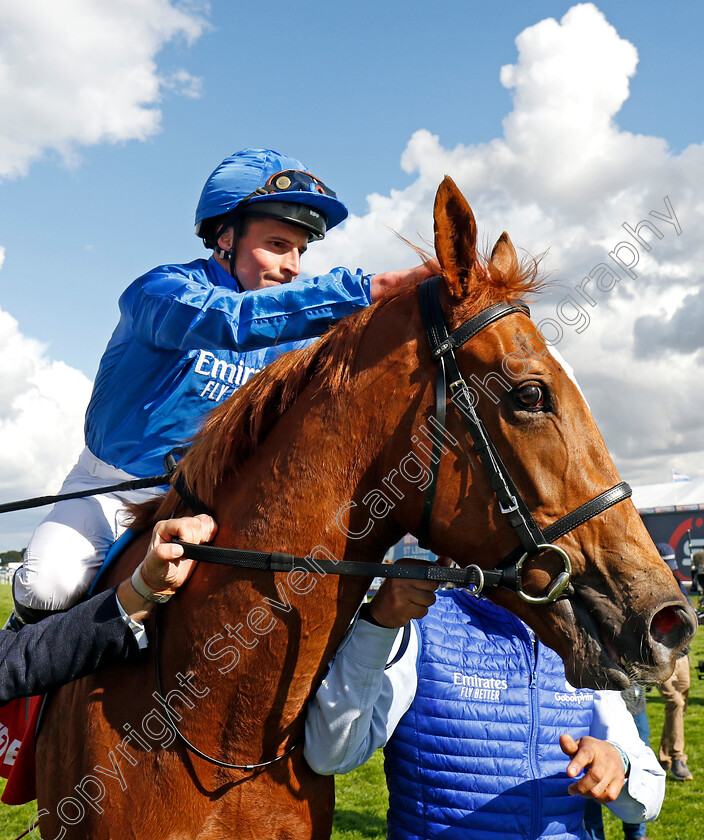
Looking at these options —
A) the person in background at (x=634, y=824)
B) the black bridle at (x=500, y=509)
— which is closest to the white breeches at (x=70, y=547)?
the black bridle at (x=500, y=509)

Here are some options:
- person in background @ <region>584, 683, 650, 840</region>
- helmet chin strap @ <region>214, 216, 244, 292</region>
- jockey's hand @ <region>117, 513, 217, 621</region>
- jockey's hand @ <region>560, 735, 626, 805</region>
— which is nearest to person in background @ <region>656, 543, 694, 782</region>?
person in background @ <region>584, 683, 650, 840</region>

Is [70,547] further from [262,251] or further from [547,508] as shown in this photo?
[547,508]

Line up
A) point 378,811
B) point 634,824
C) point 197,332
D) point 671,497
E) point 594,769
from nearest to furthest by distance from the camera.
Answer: point 594,769
point 197,332
point 634,824
point 378,811
point 671,497

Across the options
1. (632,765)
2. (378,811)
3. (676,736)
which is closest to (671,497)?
(676,736)

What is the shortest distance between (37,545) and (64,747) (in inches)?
28.2

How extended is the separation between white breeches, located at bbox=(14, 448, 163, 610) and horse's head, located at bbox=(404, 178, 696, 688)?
1.34m

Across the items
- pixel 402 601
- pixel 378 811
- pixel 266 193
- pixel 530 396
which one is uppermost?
pixel 266 193

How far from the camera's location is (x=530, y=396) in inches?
75.9

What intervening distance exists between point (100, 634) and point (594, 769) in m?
1.59

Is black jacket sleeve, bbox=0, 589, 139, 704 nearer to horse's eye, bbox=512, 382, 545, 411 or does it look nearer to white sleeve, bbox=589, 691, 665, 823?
horse's eye, bbox=512, 382, 545, 411

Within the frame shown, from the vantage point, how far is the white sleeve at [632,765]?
8.18 feet

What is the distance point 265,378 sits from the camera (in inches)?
87.8

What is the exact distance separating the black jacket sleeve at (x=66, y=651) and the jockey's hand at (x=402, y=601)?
2.44ft

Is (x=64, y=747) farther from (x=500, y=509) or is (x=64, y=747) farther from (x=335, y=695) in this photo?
(x=500, y=509)
